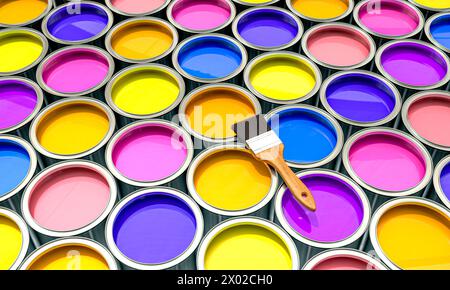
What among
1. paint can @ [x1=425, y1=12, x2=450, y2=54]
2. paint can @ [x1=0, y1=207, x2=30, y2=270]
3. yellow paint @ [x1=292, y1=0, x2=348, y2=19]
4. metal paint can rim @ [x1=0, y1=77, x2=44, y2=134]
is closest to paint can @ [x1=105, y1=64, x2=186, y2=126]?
metal paint can rim @ [x1=0, y1=77, x2=44, y2=134]

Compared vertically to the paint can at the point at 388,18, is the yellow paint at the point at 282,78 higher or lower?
lower

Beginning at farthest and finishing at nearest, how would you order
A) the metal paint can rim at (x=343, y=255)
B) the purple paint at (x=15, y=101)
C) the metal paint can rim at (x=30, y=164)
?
the purple paint at (x=15, y=101) < the metal paint can rim at (x=30, y=164) < the metal paint can rim at (x=343, y=255)

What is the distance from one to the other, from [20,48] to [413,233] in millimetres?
2291

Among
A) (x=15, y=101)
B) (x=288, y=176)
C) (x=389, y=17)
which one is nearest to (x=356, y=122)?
(x=288, y=176)

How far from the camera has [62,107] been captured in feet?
7.09

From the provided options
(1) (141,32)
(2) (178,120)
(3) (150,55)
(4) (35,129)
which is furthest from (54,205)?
(1) (141,32)

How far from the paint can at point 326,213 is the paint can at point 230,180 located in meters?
0.10

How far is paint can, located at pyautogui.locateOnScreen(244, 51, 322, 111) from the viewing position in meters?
2.26

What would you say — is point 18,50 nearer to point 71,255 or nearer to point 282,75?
point 71,255

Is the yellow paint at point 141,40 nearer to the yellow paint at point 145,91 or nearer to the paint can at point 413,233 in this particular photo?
the yellow paint at point 145,91

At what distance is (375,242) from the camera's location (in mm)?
1626

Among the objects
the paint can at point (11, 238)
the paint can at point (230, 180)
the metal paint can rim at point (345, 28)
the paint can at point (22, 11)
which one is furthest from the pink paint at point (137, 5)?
the paint can at point (11, 238)

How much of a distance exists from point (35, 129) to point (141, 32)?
0.90 m

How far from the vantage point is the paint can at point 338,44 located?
2.43m
